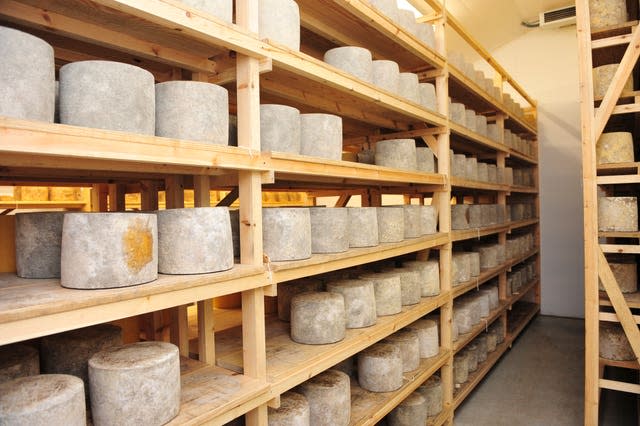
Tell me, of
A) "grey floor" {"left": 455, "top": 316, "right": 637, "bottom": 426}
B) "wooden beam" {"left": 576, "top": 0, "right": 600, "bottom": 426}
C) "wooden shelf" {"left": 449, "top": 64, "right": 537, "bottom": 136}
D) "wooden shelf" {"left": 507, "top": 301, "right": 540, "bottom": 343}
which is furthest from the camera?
"wooden shelf" {"left": 507, "top": 301, "right": 540, "bottom": 343}

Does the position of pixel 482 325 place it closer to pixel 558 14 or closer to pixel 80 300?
pixel 80 300

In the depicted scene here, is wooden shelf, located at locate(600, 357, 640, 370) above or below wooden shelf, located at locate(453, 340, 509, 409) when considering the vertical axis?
above

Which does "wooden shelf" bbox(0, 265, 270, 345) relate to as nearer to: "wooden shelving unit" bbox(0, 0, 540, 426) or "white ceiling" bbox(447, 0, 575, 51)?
"wooden shelving unit" bbox(0, 0, 540, 426)

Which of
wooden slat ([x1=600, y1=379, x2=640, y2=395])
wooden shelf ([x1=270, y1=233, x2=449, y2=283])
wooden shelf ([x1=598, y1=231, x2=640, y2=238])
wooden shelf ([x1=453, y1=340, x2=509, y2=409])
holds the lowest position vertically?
wooden shelf ([x1=453, y1=340, x2=509, y2=409])

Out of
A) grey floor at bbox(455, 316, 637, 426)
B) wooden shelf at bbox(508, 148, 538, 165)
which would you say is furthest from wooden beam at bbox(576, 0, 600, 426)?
wooden shelf at bbox(508, 148, 538, 165)

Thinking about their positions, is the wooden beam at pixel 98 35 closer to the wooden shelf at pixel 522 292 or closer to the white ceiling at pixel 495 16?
the white ceiling at pixel 495 16

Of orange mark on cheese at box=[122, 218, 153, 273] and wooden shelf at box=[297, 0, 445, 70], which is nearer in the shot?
orange mark on cheese at box=[122, 218, 153, 273]

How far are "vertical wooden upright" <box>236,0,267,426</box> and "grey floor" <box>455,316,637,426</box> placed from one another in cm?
253

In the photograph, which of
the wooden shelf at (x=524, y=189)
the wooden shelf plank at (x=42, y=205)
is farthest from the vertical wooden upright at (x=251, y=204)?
the wooden shelf at (x=524, y=189)

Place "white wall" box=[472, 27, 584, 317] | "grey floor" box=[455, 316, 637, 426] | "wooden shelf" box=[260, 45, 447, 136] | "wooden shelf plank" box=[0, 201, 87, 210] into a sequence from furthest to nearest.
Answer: "white wall" box=[472, 27, 584, 317] < "wooden shelf plank" box=[0, 201, 87, 210] < "grey floor" box=[455, 316, 637, 426] < "wooden shelf" box=[260, 45, 447, 136]

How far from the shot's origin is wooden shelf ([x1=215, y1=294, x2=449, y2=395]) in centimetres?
195

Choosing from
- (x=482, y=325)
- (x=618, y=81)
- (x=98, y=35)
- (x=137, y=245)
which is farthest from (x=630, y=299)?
(x=98, y=35)

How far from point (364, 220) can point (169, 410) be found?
148cm

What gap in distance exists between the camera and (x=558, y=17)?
20.4 feet
